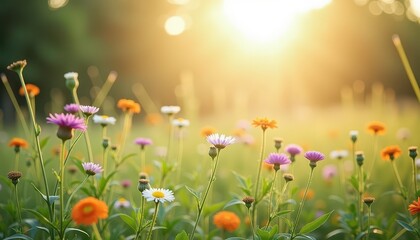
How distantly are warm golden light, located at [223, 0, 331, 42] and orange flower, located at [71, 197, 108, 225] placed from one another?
8.23 metres

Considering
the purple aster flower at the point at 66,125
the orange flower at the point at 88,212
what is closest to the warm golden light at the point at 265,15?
the purple aster flower at the point at 66,125

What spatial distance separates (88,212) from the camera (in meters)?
1.08

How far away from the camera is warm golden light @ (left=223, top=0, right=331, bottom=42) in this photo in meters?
9.00

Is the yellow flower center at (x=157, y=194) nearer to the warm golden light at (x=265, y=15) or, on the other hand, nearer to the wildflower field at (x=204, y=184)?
the wildflower field at (x=204, y=184)

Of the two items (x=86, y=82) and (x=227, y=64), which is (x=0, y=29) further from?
(x=227, y=64)

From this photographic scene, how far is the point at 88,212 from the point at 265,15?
882cm

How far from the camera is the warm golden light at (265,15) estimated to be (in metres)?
9.00

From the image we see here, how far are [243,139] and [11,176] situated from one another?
1.47 meters

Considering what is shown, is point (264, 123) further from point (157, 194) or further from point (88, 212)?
point (88, 212)

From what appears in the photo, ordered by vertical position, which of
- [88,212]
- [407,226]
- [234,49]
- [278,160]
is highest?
[234,49]

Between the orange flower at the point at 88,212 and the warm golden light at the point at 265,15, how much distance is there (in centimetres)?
823

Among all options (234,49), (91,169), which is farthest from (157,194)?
(234,49)

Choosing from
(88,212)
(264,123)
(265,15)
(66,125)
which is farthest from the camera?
(265,15)

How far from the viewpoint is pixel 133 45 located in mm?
15148
